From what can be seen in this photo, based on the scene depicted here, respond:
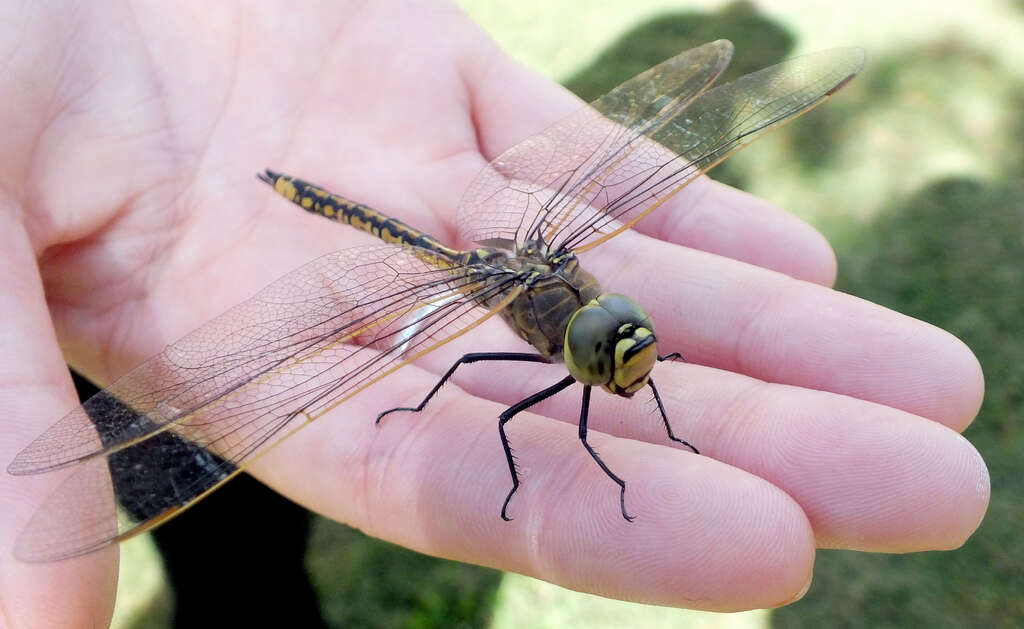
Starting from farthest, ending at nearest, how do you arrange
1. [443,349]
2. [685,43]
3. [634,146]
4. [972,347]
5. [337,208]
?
[685,43], [972,347], [337,208], [634,146], [443,349]

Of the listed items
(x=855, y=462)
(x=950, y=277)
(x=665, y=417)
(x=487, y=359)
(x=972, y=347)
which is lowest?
(x=972, y=347)

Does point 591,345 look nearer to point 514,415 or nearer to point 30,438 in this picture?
point 514,415

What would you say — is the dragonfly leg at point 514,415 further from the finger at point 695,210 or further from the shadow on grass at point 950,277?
the shadow on grass at point 950,277

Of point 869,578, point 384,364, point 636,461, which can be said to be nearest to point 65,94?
point 384,364

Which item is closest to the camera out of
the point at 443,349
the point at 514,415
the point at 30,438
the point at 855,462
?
the point at 30,438

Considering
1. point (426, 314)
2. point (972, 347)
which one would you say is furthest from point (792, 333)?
point (972, 347)

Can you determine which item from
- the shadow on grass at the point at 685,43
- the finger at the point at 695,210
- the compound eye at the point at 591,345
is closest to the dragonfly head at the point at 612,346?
the compound eye at the point at 591,345

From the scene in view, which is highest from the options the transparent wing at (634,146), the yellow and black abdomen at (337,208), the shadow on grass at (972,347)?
the yellow and black abdomen at (337,208)
